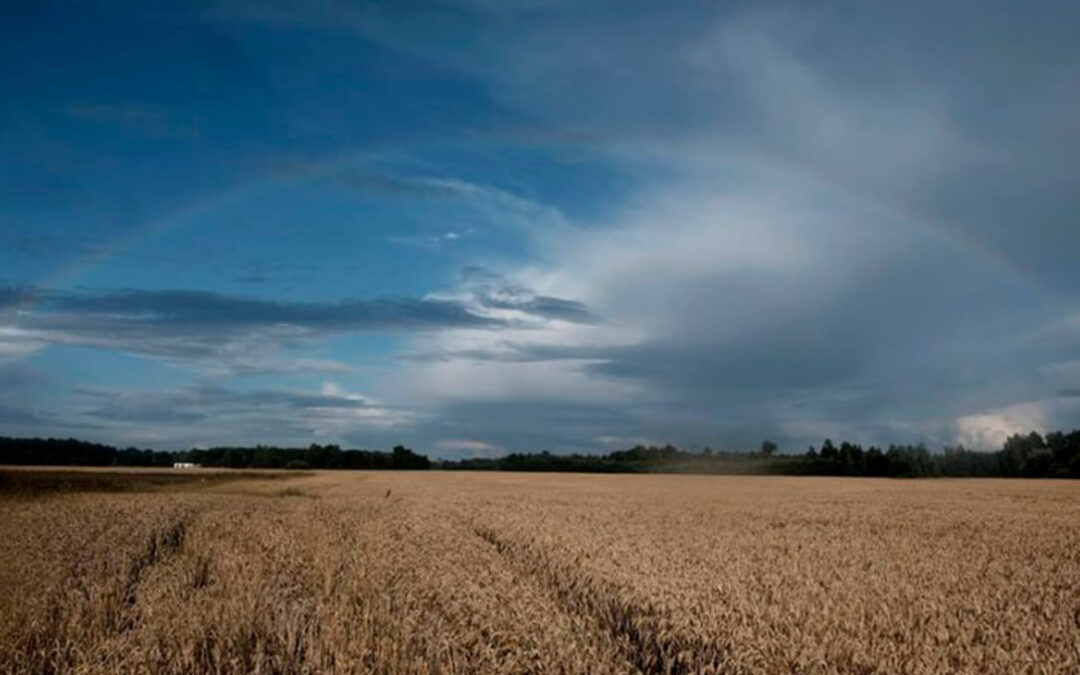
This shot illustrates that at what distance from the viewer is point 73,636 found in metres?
9.42

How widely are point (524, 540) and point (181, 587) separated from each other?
25.8ft

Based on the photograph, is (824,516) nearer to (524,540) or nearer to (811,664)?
(524,540)

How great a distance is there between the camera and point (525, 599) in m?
10.5

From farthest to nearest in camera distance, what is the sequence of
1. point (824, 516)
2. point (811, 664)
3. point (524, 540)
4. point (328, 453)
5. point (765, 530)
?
point (328, 453)
point (824, 516)
point (765, 530)
point (524, 540)
point (811, 664)

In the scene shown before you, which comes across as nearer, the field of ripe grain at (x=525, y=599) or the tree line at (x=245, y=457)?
the field of ripe grain at (x=525, y=599)

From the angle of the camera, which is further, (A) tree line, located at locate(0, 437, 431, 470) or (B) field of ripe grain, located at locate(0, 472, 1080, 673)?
(A) tree line, located at locate(0, 437, 431, 470)

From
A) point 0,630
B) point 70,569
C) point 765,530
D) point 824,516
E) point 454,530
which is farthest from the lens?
point 824,516

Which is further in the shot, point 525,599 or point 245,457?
point 245,457

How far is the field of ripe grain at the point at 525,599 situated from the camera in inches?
324

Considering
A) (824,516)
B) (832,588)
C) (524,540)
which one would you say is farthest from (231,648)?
(824,516)

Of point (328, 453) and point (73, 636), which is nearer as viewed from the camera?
point (73, 636)

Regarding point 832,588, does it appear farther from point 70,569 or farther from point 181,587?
point 70,569

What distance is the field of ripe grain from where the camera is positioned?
823cm

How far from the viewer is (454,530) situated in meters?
19.6
